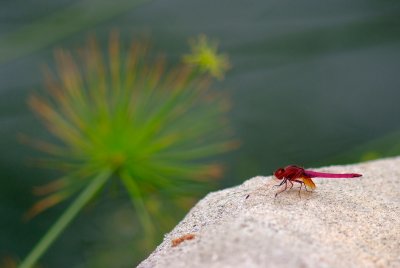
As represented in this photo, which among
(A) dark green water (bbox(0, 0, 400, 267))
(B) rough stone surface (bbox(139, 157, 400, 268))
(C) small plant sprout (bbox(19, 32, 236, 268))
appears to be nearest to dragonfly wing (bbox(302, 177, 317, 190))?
(B) rough stone surface (bbox(139, 157, 400, 268))

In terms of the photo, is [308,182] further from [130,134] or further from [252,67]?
[252,67]

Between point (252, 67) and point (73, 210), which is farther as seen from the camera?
point (252, 67)

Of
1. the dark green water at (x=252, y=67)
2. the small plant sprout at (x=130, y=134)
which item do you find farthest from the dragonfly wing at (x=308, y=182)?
the dark green water at (x=252, y=67)

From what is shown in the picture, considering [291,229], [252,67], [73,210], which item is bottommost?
[291,229]

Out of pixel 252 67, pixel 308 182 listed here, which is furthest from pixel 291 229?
pixel 252 67

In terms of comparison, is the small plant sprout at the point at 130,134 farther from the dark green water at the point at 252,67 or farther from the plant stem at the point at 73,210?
the dark green water at the point at 252,67

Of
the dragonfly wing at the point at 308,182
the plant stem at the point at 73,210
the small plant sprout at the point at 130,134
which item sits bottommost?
the dragonfly wing at the point at 308,182

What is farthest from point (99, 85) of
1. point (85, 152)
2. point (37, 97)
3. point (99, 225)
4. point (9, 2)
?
point (9, 2)
